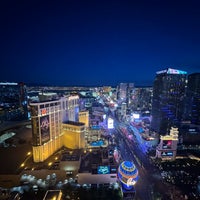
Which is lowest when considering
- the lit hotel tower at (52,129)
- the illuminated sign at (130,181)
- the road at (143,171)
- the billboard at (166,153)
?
the road at (143,171)

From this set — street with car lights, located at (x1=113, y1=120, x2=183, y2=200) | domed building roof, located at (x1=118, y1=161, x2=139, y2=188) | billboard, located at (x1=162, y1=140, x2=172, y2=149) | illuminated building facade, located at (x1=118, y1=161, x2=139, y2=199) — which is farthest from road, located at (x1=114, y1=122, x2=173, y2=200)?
billboard, located at (x1=162, y1=140, x2=172, y2=149)

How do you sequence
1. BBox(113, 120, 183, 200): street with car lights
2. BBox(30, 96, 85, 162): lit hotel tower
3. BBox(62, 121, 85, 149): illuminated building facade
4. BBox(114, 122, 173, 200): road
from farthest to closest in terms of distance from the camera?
BBox(62, 121, 85, 149): illuminated building facade
BBox(30, 96, 85, 162): lit hotel tower
BBox(114, 122, 173, 200): road
BBox(113, 120, 183, 200): street with car lights

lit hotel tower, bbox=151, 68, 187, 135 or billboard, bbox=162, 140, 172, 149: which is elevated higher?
lit hotel tower, bbox=151, 68, 187, 135

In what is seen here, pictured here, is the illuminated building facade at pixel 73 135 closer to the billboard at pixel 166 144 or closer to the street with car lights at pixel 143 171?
the street with car lights at pixel 143 171

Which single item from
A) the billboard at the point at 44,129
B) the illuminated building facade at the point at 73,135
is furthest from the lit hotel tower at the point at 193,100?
the billboard at the point at 44,129

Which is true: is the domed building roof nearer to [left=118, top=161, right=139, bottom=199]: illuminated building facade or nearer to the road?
[left=118, top=161, right=139, bottom=199]: illuminated building facade

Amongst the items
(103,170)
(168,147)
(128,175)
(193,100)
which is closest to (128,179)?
(128,175)
